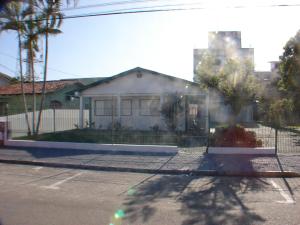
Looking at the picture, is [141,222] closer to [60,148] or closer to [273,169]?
[273,169]

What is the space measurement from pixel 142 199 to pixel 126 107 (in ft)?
53.0

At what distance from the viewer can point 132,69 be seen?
2116 centimetres

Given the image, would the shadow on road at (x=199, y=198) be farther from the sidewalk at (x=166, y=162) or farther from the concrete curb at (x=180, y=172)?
the sidewalk at (x=166, y=162)

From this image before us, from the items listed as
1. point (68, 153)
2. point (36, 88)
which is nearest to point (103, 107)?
point (68, 153)

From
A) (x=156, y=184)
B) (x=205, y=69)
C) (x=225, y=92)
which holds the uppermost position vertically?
(x=205, y=69)

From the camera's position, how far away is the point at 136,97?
72.7ft

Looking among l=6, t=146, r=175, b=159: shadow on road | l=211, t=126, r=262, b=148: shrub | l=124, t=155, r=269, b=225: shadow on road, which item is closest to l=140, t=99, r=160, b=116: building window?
l=211, t=126, r=262, b=148: shrub

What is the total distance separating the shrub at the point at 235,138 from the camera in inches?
484

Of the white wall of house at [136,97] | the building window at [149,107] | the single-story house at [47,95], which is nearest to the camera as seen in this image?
the white wall of house at [136,97]

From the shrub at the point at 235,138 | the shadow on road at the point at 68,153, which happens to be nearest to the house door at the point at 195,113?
the shrub at the point at 235,138

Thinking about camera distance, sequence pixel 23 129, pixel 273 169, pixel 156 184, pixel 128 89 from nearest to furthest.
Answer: pixel 156 184, pixel 273 169, pixel 23 129, pixel 128 89

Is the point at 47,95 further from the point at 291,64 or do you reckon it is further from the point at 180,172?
the point at 180,172

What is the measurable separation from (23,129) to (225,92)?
43.8 feet

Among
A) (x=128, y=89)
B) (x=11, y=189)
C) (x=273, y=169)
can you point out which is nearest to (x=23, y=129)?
(x=128, y=89)
